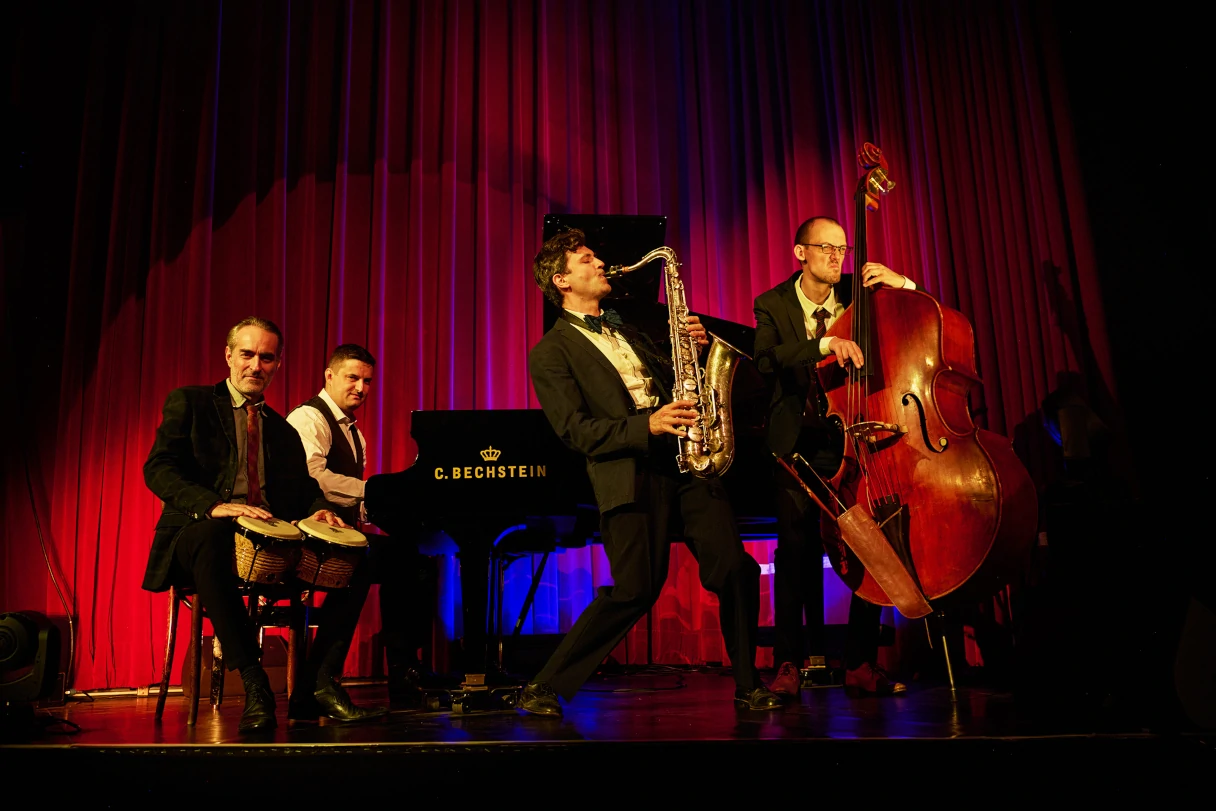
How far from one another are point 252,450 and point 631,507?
1563mm

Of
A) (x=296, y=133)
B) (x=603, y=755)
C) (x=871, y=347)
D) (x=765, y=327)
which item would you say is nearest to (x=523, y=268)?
(x=296, y=133)

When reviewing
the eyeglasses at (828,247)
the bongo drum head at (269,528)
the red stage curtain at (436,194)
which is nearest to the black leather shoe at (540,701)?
the bongo drum head at (269,528)

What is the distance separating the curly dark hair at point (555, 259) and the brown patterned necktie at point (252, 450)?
1252 mm

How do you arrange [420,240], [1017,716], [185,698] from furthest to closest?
[420,240], [185,698], [1017,716]

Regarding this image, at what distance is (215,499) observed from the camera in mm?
3188

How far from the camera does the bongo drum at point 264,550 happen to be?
Result: 10.1 ft

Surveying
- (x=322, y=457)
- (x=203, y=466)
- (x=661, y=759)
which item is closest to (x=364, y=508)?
(x=322, y=457)

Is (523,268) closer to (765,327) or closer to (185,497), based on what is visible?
(765,327)

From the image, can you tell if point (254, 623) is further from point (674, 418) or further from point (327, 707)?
point (674, 418)

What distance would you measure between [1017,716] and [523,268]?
3.99m

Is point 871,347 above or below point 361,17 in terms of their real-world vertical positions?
below

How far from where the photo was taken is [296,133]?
5.87 metres

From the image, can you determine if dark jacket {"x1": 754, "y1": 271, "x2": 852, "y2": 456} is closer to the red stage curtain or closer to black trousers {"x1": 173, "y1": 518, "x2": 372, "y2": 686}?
black trousers {"x1": 173, "y1": 518, "x2": 372, "y2": 686}

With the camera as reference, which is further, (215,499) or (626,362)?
(626,362)
